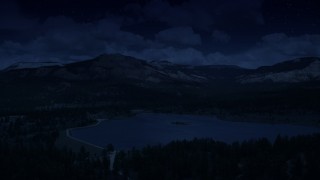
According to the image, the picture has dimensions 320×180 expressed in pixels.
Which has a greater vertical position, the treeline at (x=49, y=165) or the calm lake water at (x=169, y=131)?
Answer: the calm lake water at (x=169, y=131)

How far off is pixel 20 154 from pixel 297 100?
10664 cm

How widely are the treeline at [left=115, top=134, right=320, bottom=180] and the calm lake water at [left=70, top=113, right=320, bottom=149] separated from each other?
67.7 feet

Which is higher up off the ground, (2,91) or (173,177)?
(2,91)

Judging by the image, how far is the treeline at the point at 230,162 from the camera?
152 ft

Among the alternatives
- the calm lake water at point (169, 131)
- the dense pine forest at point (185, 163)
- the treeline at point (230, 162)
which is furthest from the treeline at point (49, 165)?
the calm lake water at point (169, 131)

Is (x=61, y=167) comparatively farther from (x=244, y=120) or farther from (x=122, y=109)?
(x=122, y=109)

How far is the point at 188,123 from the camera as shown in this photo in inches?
4606

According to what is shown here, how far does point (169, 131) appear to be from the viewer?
98.9 meters

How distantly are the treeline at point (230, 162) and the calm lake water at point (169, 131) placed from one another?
67.7ft

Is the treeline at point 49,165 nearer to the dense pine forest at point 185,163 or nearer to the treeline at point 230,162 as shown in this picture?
the dense pine forest at point 185,163

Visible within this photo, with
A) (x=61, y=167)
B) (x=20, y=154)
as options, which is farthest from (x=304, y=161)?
(x=20, y=154)

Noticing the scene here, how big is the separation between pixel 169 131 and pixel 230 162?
164 ft

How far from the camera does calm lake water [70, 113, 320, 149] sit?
83619 millimetres

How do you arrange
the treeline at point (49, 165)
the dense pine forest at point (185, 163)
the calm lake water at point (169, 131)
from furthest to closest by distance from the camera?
the calm lake water at point (169, 131)
the dense pine forest at point (185, 163)
the treeline at point (49, 165)
